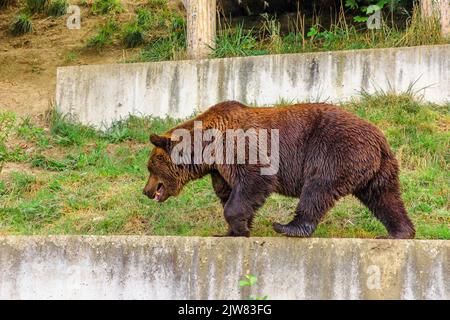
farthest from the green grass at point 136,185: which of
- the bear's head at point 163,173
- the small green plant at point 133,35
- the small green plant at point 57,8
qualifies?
the small green plant at point 57,8

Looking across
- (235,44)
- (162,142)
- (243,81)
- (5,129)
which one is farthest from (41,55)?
(162,142)

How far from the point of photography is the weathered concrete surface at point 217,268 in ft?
23.3

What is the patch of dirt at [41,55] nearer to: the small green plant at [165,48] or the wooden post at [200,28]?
the small green plant at [165,48]

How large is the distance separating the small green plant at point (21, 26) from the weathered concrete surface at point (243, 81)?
301cm

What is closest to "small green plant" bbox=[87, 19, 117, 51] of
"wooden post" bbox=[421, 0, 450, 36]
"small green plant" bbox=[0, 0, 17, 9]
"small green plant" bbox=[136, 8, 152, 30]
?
"small green plant" bbox=[136, 8, 152, 30]

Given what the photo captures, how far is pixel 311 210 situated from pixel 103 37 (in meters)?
Answer: 8.08

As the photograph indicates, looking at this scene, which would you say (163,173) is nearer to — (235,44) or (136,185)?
(136,185)

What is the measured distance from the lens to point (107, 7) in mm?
15617

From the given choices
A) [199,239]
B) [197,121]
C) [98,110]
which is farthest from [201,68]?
[199,239]

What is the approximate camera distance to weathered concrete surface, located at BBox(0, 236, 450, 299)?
7098 mm

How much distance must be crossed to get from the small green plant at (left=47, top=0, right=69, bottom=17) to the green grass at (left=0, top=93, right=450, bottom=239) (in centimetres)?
391

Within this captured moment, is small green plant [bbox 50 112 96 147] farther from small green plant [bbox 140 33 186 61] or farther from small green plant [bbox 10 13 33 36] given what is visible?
small green plant [bbox 10 13 33 36]

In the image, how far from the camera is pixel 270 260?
7332 millimetres

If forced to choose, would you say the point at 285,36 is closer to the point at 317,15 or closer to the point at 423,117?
the point at 317,15
